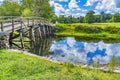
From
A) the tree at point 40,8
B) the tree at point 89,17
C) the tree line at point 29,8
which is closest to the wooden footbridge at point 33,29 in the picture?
the tree at point 40,8

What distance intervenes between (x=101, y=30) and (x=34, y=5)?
67.8ft

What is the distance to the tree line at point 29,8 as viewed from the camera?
80.9 metres

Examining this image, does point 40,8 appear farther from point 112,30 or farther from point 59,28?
point 112,30

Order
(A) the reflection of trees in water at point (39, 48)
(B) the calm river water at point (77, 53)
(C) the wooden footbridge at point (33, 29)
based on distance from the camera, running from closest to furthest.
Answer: (B) the calm river water at point (77, 53) → (A) the reflection of trees in water at point (39, 48) → (C) the wooden footbridge at point (33, 29)

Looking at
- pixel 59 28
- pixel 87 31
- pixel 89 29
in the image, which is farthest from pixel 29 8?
pixel 89 29

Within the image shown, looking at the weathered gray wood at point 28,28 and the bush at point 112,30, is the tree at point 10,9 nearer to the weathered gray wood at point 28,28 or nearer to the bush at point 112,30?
the weathered gray wood at point 28,28

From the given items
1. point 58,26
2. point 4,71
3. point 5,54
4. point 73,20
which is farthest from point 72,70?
point 73,20

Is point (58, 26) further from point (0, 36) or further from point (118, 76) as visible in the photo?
point (118, 76)

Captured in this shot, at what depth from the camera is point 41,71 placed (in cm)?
1526

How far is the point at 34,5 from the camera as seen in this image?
8188cm

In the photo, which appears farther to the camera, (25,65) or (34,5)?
(34,5)

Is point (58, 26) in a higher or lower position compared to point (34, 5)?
lower

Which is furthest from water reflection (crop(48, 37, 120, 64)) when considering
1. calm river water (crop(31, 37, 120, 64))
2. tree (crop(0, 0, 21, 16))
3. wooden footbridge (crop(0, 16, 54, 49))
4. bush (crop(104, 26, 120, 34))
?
A: tree (crop(0, 0, 21, 16))

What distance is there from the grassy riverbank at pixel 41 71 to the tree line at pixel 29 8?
Result: 6147cm
